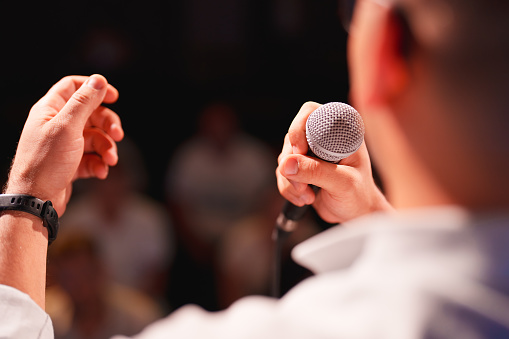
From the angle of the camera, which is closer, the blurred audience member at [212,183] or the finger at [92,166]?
the finger at [92,166]

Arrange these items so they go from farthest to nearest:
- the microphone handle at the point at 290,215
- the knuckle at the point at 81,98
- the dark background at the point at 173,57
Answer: the dark background at the point at 173,57 → the microphone handle at the point at 290,215 → the knuckle at the point at 81,98

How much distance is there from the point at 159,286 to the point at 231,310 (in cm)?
285

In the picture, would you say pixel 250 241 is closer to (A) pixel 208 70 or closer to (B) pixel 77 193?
(B) pixel 77 193

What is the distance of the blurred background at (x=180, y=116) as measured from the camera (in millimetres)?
3184

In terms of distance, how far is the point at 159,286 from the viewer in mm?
3297

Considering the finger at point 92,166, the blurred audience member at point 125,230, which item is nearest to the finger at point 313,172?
the finger at point 92,166

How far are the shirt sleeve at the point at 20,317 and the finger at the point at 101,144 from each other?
18.1 inches

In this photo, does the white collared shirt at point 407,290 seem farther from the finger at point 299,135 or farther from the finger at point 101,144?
the finger at point 101,144

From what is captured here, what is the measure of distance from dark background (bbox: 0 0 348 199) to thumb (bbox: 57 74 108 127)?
3.17m

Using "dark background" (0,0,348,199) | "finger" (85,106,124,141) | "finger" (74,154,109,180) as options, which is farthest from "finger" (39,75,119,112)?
"dark background" (0,0,348,199)

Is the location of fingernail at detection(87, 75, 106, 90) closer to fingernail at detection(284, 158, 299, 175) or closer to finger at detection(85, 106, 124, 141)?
finger at detection(85, 106, 124, 141)

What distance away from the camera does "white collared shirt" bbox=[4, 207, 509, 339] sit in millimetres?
455

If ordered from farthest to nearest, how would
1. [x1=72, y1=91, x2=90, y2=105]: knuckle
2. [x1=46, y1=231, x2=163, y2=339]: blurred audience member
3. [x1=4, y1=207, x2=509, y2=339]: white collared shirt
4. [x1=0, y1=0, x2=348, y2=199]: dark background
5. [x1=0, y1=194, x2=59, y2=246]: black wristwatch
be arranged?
[x1=0, y1=0, x2=348, y2=199]: dark background → [x1=46, y1=231, x2=163, y2=339]: blurred audience member → [x1=72, y1=91, x2=90, y2=105]: knuckle → [x1=0, y1=194, x2=59, y2=246]: black wristwatch → [x1=4, y1=207, x2=509, y2=339]: white collared shirt

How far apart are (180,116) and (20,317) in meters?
3.86
